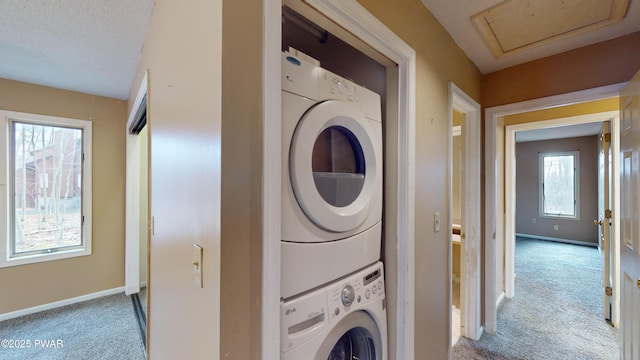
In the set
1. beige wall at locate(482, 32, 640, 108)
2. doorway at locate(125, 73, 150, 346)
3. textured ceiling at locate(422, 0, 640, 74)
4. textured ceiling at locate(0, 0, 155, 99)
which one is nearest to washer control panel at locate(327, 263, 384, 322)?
textured ceiling at locate(422, 0, 640, 74)

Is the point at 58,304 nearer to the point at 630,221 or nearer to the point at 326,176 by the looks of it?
the point at 326,176

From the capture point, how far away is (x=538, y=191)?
19.5 feet

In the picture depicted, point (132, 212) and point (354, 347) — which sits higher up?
point (132, 212)

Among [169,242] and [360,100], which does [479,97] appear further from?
[169,242]

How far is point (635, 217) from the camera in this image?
1.31m

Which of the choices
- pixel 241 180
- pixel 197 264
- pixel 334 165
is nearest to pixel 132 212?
pixel 197 264

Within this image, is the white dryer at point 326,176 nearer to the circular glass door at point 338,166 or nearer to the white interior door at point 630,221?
the circular glass door at point 338,166

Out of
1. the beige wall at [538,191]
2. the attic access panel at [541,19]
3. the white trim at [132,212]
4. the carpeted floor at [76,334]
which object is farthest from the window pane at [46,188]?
the beige wall at [538,191]

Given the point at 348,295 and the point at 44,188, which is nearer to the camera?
the point at 348,295

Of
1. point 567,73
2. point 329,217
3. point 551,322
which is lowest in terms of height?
point 551,322

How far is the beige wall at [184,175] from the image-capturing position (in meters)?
0.65

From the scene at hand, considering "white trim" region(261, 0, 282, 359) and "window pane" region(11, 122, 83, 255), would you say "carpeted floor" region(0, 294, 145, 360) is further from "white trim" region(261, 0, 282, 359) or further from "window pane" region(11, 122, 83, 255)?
"white trim" region(261, 0, 282, 359)

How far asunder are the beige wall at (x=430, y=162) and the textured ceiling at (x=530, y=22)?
3.4 inches

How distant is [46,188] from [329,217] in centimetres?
347
